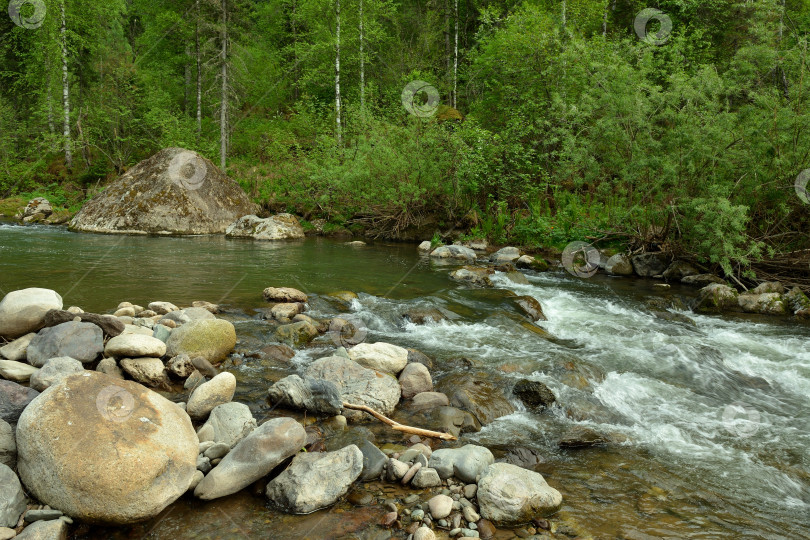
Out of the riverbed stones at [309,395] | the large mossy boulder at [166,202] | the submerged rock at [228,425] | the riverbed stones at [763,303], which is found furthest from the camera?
the large mossy boulder at [166,202]

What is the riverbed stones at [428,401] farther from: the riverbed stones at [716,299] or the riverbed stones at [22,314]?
the riverbed stones at [716,299]

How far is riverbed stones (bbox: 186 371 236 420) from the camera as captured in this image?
15.0ft

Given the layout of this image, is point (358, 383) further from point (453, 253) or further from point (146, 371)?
point (453, 253)

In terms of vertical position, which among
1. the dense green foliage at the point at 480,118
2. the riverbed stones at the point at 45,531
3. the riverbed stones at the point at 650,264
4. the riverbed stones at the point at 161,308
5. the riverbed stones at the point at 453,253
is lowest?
the riverbed stones at the point at 453,253

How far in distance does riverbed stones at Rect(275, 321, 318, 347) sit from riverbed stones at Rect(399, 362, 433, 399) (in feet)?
6.05

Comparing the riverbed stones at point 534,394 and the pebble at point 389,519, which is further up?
the pebble at point 389,519

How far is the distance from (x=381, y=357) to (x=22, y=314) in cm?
408

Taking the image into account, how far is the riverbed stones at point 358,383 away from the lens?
5.02 m

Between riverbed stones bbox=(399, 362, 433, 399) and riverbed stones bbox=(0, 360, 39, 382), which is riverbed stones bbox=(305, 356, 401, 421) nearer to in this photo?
riverbed stones bbox=(399, 362, 433, 399)

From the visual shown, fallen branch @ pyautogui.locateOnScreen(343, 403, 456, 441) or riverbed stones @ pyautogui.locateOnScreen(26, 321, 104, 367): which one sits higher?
riverbed stones @ pyautogui.locateOnScreen(26, 321, 104, 367)

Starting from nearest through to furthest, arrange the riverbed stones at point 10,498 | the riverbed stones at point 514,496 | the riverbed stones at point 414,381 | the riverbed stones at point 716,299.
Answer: the riverbed stones at point 10,498 < the riverbed stones at point 514,496 < the riverbed stones at point 414,381 < the riverbed stones at point 716,299

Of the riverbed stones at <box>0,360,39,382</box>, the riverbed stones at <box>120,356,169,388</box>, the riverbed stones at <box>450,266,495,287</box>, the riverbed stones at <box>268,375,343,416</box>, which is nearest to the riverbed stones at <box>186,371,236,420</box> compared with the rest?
the riverbed stones at <box>268,375,343,416</box>

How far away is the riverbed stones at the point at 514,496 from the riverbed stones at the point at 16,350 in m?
4.88

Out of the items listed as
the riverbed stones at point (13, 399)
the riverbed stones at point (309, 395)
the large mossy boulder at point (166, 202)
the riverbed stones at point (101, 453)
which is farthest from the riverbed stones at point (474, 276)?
the large mossy boulder at point (166, 202)
